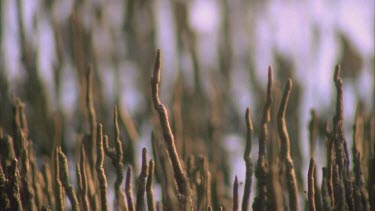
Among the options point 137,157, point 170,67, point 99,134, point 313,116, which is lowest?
point 99,134

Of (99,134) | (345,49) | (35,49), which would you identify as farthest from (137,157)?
(99,134)

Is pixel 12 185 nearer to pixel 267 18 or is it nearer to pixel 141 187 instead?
pixel 141 187

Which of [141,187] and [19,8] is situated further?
[19,8]

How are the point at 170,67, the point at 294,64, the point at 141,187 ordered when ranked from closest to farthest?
1. the point at 141,187
2. the point at 294,64
3. the point at 170,67

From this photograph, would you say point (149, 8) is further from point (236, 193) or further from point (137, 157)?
point (236, 193)

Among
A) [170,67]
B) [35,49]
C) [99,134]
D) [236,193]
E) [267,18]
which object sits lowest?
[236,193]

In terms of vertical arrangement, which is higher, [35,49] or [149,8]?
[149,8]

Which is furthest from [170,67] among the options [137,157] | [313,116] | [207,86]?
[313,116]

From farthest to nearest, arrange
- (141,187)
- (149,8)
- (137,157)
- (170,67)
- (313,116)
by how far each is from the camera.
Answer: (149,8), (170,67), (137,157), (313,116), (141,187)

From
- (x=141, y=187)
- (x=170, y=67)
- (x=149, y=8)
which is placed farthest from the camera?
(x=149, y=8)
